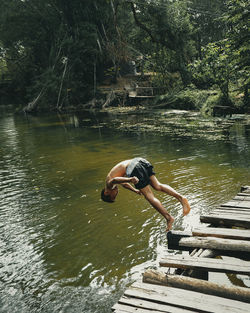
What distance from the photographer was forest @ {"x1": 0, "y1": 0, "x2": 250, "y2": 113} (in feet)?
82.0

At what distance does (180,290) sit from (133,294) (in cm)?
48

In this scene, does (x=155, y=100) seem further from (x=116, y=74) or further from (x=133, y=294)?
(x=133, y=294)

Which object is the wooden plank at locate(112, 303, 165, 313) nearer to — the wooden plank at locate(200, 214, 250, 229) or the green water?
the green water

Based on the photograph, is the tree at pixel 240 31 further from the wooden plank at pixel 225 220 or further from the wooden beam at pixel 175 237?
the wooden beam at pixel 175 237

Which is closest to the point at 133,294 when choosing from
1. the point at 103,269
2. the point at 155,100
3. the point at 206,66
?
the point at 103,269

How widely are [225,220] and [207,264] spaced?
147 centimetres

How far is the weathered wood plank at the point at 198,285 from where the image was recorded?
3.19 metres

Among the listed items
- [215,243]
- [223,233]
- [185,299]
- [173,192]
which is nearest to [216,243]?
[215,243]

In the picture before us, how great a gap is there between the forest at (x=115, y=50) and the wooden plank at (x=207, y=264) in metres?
16.8

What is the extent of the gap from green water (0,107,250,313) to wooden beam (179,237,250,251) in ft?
2.65

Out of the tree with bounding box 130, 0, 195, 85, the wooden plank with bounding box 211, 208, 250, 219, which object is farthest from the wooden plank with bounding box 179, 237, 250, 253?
the tree with bounding box 130, 0, 195, 85

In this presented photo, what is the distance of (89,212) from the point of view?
754cm

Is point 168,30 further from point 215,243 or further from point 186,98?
point 215,243

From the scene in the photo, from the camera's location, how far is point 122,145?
14.9m
